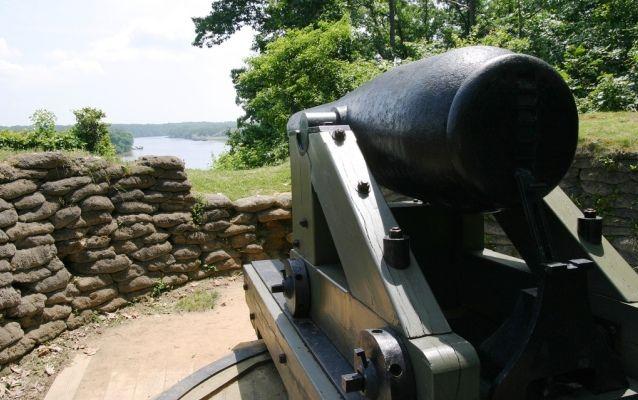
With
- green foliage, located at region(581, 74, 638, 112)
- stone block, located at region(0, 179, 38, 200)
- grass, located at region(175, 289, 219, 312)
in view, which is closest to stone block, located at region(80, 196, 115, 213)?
stone block, located at region(0, 179, 38, 200)

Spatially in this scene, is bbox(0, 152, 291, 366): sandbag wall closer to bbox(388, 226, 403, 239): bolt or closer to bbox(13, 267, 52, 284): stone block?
bbox(13, 267, 52, 284): stone block

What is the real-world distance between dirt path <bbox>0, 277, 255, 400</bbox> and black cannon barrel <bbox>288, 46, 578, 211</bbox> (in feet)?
9.89

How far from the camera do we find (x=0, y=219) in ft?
13.9

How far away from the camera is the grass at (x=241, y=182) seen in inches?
274

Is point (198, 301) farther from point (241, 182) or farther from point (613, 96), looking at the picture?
point (613, 96)

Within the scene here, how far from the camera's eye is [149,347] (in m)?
4.56

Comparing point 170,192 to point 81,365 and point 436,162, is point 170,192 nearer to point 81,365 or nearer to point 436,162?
point 81,365

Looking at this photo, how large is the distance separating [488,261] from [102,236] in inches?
167

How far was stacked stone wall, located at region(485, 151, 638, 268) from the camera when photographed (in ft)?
12.4

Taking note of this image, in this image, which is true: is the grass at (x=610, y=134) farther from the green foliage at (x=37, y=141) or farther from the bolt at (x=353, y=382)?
the green foliage at (x=37, y=141)

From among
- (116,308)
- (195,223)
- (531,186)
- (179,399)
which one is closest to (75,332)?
(116,308)

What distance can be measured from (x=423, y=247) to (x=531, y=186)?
95cm

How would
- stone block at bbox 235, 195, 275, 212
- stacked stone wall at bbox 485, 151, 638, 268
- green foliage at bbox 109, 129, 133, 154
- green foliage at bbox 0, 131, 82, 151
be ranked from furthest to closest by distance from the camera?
green foliage at bbox 109, 129, 133, 154, green foliage at bbox 0, 131, 82, 151, stone block at bbox 235, 195, 275, 212, stacked stone wall at bbox 485, 151, 638, 268

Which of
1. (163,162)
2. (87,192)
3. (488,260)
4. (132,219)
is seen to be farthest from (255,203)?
(488,260)
